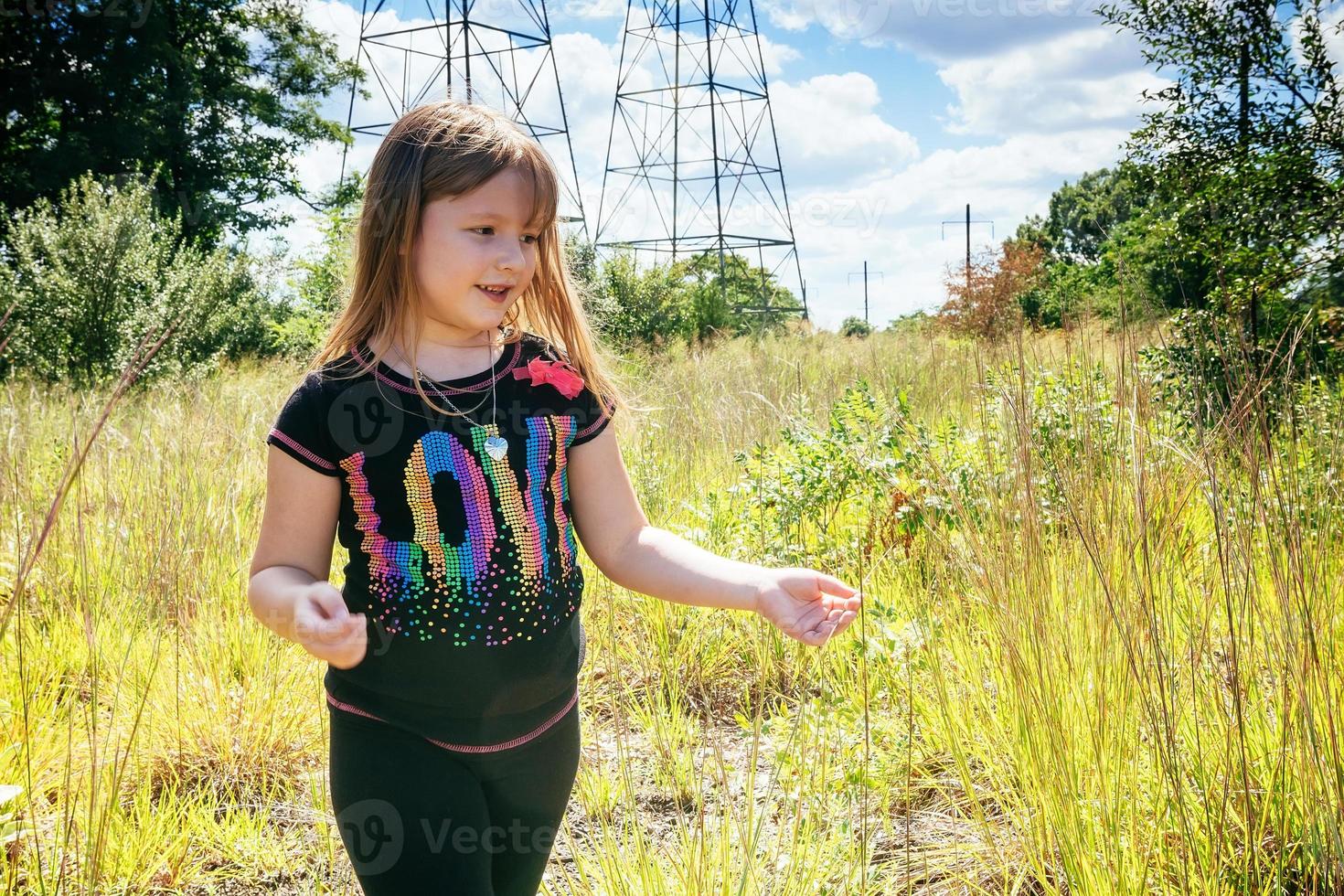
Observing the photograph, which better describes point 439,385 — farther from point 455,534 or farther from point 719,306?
point 719,306

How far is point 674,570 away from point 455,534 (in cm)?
33

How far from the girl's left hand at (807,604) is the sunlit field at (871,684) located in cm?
20

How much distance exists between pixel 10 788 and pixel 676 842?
1237 millimetres

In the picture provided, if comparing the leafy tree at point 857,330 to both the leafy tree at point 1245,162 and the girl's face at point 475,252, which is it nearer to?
the leafy tree at point 1245,162

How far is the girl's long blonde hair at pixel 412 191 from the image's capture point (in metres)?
1.37

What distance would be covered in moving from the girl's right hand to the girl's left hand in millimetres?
517

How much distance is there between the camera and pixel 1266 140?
184 inches

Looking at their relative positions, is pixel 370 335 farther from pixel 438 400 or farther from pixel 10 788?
pixel 10 788

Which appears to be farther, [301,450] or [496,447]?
[496,447]

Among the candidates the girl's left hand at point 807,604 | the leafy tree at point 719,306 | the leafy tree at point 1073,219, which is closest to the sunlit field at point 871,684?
the girl's left hand at point 807,604

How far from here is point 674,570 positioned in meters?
1.39

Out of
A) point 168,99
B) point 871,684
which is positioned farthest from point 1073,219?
point 871,684

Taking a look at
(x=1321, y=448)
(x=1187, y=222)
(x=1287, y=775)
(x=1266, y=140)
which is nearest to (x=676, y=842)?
(x=1287, y=775)

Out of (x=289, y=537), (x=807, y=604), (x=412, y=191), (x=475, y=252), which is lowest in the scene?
(x=807, y=604)
